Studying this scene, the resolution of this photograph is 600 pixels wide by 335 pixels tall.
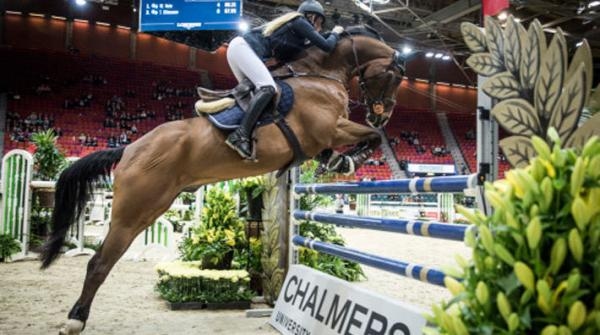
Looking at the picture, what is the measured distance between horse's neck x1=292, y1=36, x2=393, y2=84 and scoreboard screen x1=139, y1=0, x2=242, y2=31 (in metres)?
4.62

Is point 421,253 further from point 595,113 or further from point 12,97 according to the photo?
point 12,97

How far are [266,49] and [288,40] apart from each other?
14 centimetres

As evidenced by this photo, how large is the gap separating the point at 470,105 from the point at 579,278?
26.1 metres

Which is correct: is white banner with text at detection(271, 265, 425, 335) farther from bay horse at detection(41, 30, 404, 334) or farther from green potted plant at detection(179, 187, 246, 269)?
green potted plant at detection(179, 187, 246, 269)

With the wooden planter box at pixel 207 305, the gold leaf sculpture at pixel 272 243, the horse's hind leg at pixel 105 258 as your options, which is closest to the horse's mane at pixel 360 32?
the gold leaf sculpture at pixel 272 243

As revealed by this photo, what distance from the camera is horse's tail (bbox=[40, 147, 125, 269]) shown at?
2.93 meters

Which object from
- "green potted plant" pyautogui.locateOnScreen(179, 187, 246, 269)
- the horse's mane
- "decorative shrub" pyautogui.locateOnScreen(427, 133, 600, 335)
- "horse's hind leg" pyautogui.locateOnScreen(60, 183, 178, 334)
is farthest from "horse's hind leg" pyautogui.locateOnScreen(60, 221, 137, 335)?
"decorative shrub" pyautogui.locateOnScreen(427, 133, 600, 335)

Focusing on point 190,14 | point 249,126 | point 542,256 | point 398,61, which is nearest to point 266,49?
point 249,126

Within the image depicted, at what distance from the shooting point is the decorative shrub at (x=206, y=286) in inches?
150

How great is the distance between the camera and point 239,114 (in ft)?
8.86

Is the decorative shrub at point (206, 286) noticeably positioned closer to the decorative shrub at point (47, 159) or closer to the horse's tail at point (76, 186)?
the horse's tail at point (76, 186)

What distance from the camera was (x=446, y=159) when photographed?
72.3 ft

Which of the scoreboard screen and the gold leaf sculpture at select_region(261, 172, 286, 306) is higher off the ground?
the scoreboard screen

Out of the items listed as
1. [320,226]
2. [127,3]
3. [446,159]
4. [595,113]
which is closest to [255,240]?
[320,226]
